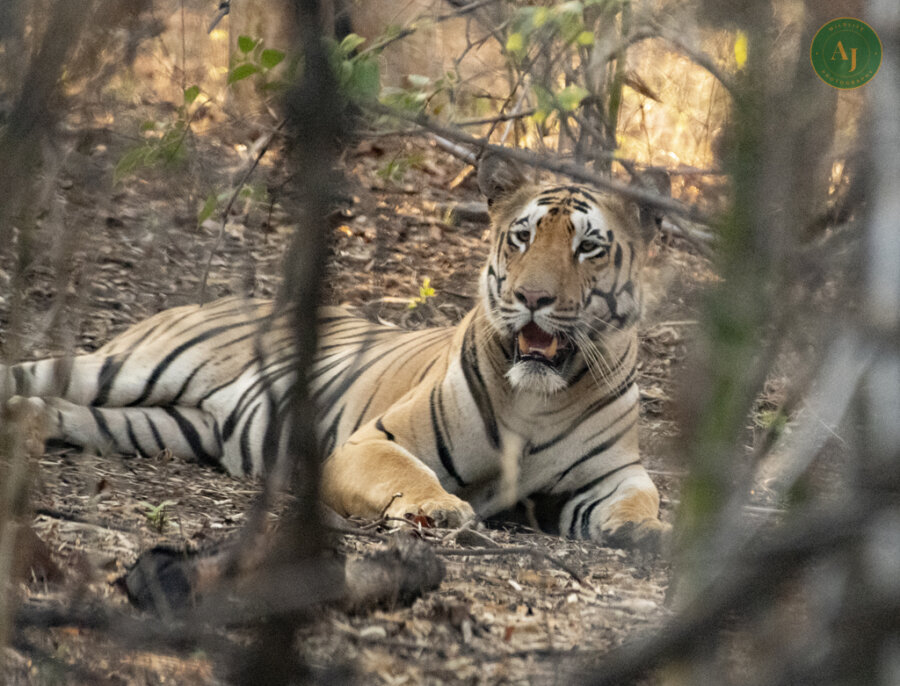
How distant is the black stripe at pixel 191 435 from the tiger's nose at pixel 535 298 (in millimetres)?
1864

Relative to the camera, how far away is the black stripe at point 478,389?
4285mm

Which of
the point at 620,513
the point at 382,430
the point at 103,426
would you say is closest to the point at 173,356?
the point at 103,426

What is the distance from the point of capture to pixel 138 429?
5.05 meters

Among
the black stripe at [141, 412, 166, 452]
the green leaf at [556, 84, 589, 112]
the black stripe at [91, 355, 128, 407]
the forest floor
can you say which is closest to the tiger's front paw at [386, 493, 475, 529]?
the forest floor

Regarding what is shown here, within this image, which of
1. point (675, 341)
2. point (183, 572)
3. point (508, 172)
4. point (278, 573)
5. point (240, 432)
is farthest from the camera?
point (675, 341)

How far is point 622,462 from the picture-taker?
4.42 m

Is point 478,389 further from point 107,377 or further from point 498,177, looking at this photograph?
point 107,377

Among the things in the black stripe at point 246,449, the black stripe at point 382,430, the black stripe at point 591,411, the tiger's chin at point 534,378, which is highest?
the tiger's chin at point 534,378

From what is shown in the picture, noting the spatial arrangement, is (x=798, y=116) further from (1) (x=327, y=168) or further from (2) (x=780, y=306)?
(1) (x=327, y=168)

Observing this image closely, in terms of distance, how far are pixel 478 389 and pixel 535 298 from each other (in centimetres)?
51

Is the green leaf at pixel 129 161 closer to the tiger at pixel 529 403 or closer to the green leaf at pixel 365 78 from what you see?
the green leaf at pixel 365 78

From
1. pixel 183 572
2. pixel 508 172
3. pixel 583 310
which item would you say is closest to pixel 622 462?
pixel 583 310

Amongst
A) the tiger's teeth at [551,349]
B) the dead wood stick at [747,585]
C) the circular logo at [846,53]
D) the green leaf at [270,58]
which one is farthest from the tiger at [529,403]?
the dead wood stick at [747,585]

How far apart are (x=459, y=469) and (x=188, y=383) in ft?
5.85
